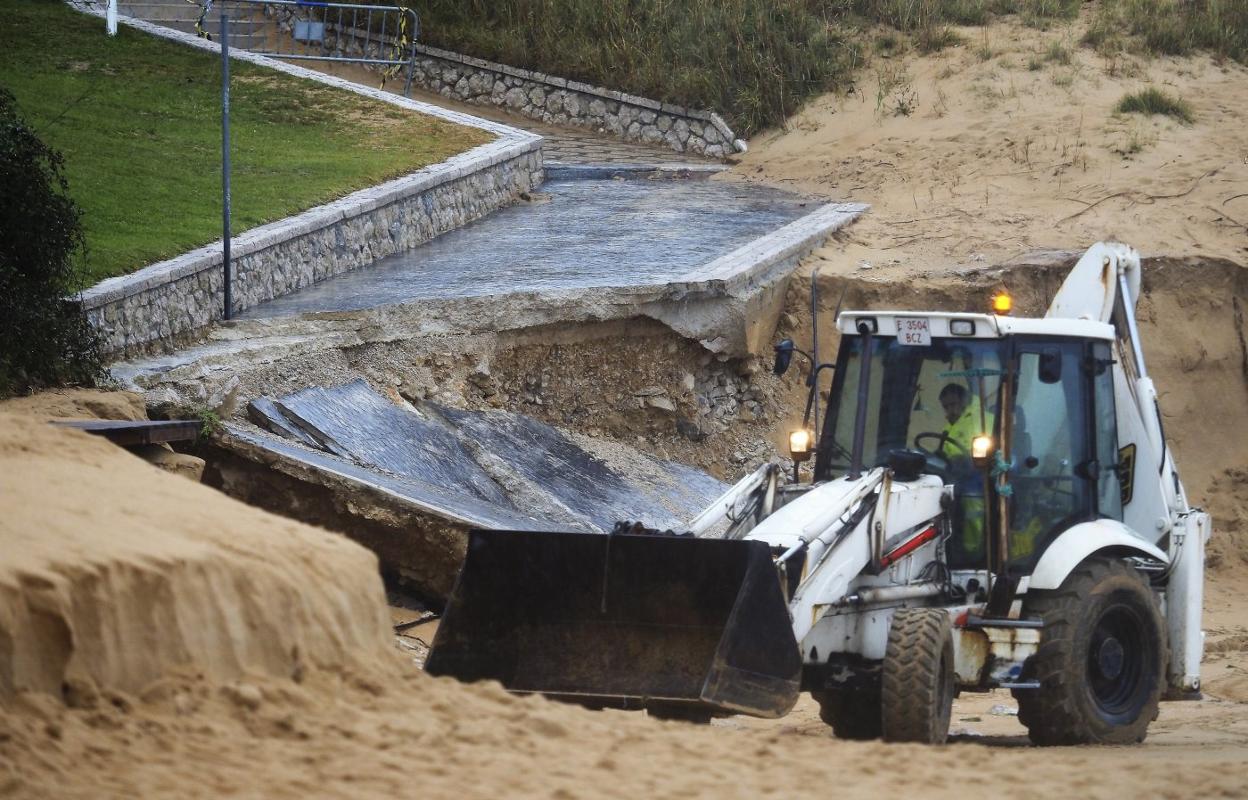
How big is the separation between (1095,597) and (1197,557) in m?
1.52

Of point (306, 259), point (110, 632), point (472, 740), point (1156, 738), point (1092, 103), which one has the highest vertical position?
point (1092, 103)

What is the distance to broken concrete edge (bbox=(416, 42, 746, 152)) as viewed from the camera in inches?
965

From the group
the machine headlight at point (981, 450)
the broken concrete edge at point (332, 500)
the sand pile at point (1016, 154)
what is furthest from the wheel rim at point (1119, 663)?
the sand pile at point (1016, 154)

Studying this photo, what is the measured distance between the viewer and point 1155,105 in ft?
70.7

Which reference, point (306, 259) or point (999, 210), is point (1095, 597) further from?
Answer: point (999, 210)

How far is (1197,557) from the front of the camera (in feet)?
32.8

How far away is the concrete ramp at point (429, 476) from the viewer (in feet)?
35.2

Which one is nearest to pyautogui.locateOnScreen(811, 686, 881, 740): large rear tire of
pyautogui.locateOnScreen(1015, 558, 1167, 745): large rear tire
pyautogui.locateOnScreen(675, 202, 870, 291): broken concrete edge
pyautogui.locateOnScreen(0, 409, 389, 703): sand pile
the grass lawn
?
pyautogui.locateOnScreen(1015, 558, 1167, 745): large rear tire

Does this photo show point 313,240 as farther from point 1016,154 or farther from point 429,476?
point 1016,154

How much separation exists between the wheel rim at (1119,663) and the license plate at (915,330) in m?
1.82

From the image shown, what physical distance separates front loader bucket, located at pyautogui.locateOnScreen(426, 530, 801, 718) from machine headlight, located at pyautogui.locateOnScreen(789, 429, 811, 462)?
147 centimetres

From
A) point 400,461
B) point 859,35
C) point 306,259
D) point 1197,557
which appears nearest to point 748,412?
point 306,259

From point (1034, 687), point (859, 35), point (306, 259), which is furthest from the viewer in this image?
point (859, 35)

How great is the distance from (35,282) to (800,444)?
5719 millimetres
